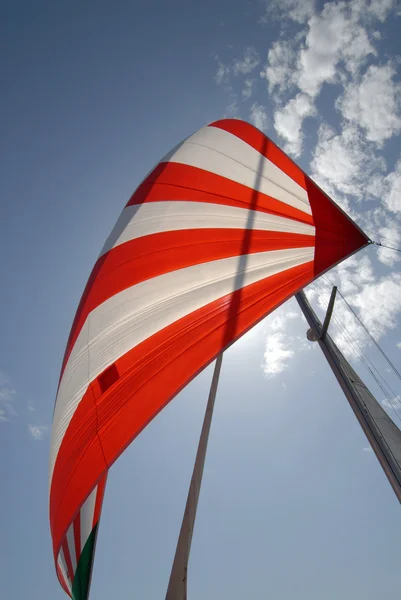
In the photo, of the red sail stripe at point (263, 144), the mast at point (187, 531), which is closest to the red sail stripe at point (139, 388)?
the mast at point (187, 531)

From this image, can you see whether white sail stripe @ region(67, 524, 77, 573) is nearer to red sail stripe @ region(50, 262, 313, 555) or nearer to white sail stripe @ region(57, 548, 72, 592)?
white sail stripe @ region(57, 548, 72, 592)

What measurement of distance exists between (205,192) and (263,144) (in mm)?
990

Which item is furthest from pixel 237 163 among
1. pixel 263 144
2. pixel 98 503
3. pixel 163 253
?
pixel 98 503

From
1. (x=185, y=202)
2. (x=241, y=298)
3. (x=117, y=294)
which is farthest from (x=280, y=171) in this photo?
(x=117, y=294)

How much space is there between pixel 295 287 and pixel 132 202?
6.12 feet

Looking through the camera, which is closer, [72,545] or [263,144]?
[72,545]

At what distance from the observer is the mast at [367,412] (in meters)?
2.21

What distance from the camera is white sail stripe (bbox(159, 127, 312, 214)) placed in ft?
10.1

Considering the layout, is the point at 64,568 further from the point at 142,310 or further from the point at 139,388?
the point at 142,310

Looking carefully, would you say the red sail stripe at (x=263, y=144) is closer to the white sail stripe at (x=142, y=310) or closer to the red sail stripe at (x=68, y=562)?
the white sail stripe at (x=142, y=310)

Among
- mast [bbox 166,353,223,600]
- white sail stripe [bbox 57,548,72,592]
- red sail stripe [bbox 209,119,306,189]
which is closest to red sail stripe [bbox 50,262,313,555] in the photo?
mast [bbox 166,353,223,600]

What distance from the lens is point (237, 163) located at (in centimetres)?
336

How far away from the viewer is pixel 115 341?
2055 millimetres

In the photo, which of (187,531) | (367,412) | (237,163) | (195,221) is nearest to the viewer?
(187,531)
